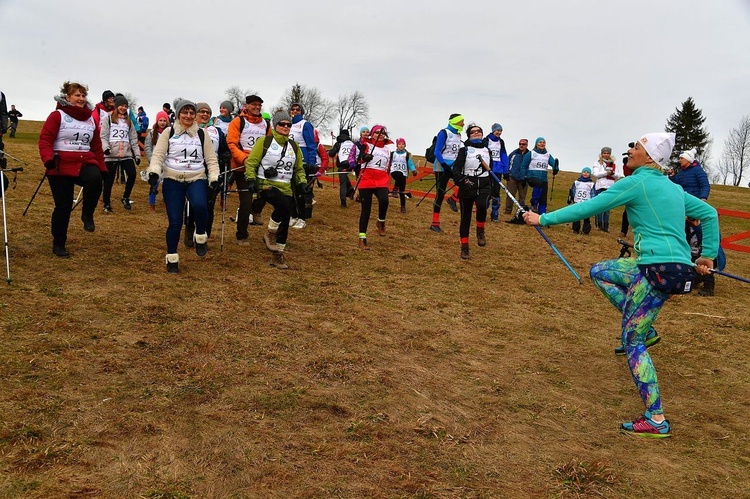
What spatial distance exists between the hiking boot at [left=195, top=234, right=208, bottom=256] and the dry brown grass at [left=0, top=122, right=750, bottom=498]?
209mm

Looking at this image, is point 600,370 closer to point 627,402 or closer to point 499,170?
point 627,402

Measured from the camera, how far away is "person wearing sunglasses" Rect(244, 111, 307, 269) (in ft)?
29.0

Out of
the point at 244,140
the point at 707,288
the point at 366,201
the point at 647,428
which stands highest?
the point at 244,140

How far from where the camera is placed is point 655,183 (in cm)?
463

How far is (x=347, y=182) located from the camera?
17750 mm

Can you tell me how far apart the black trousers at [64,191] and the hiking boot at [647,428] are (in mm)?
7494

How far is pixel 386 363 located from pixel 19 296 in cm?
418

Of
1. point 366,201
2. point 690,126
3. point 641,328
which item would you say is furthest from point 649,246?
point 690,126

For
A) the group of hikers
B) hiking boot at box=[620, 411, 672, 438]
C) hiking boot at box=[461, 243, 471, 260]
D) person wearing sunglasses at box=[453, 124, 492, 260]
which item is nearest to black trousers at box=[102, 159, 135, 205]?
the group of hikers

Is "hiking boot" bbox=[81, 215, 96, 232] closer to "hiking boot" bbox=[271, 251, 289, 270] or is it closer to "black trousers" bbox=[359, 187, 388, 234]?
"hiking boot" bbox=[271, 251, 289, 270]

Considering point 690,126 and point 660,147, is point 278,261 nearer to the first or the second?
point 660,147

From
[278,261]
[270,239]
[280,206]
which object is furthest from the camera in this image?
[270,239]

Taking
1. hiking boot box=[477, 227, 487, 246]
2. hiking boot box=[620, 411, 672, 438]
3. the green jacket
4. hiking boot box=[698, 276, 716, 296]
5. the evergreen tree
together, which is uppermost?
the evergreen tree

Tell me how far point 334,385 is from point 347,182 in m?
13.1
